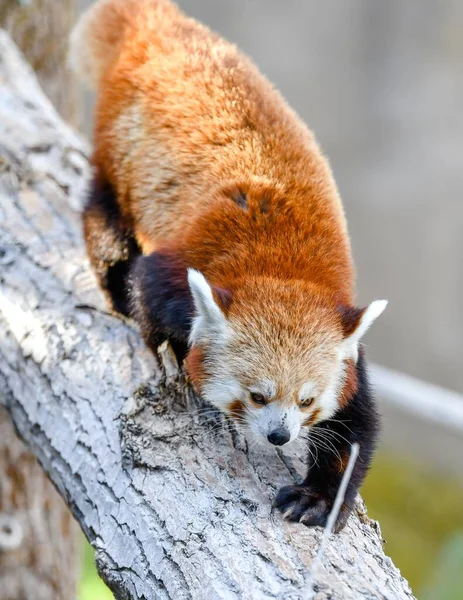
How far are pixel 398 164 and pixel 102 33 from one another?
4667 mm

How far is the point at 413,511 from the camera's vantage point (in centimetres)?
684

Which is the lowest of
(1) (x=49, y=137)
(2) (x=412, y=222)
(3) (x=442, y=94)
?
(2) (x=412, y=222)

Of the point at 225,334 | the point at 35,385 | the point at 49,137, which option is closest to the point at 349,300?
the point at 225,334

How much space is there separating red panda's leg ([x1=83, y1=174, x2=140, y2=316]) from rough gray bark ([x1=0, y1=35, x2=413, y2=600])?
0.07m

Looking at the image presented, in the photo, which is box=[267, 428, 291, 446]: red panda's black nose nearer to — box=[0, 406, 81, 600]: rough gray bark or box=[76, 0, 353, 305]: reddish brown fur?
box=[76, 0, 353, 305]: reddish brown fur

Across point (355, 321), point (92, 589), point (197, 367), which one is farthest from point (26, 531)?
point (355, 321)

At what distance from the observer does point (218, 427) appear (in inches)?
95.5

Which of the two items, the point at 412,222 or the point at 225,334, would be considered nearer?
the point at 225,334

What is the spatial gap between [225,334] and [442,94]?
231 inches

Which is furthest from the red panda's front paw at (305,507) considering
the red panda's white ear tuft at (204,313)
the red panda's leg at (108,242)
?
the red panda's leg at (108,242)

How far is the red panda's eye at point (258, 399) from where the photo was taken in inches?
88.6

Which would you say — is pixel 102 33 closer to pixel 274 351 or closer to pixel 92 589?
pixel 274 351

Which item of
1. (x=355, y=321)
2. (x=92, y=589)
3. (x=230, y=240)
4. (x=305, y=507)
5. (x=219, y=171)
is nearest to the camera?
(x=305, y=507)

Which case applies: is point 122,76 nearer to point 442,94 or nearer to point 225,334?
point 225,334
